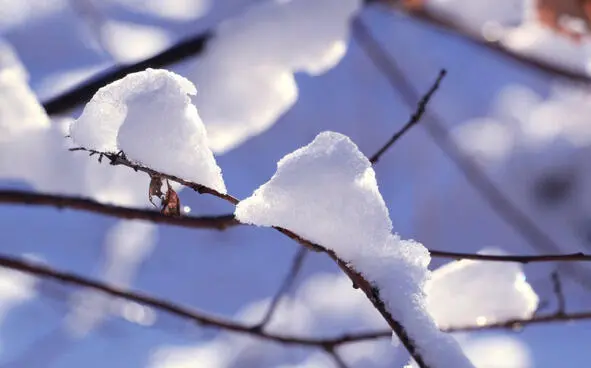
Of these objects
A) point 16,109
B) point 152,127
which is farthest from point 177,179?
point 16,109

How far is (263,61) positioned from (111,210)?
0.95ft

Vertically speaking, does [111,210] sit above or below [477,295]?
below

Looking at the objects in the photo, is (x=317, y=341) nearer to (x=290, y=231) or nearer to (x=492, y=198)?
(x=290, y=231)

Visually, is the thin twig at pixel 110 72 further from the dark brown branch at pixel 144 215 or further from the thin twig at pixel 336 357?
the thin twig at pixel 336 357

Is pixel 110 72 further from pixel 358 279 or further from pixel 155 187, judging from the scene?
pixel 358 279

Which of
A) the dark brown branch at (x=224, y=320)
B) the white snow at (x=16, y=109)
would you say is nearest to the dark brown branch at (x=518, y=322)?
the dark brown branch at (x=224, y=320)

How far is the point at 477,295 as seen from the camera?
0.78m

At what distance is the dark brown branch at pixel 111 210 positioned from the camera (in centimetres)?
63

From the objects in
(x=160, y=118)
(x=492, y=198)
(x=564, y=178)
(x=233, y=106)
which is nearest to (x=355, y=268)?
(x=160, y=118)

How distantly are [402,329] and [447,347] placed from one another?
0.10ft

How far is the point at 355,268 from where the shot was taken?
15.6 inches

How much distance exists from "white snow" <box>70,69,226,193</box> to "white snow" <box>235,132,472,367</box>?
4 centimetres

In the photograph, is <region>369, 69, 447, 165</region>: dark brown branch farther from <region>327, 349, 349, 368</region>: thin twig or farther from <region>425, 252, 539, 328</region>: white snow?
<region>327, 349, 349, 368</region>: thin twig

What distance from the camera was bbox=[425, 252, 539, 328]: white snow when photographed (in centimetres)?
75
